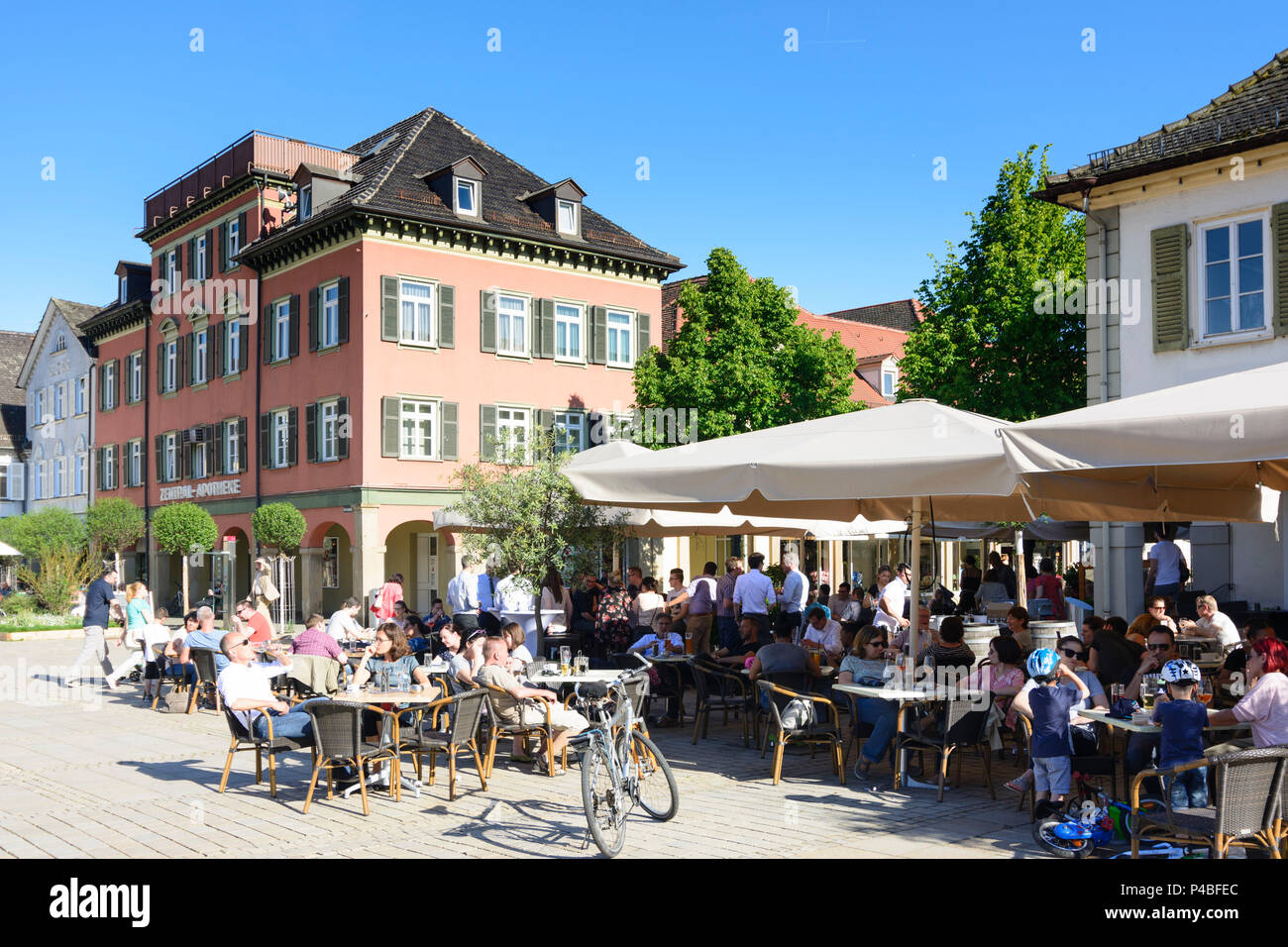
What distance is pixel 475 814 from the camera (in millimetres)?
8453

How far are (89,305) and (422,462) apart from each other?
3158cm

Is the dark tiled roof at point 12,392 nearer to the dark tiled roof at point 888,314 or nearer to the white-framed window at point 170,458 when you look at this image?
the white-framed window at point 170,458

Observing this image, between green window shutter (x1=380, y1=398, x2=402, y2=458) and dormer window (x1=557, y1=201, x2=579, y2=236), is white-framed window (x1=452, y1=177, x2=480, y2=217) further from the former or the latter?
green window shutter (x1=380, y1=398, x2=402, y2=458)

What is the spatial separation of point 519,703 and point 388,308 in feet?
70.6

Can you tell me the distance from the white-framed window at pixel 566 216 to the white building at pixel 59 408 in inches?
888

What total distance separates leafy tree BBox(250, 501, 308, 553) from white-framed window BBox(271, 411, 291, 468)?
235 cm

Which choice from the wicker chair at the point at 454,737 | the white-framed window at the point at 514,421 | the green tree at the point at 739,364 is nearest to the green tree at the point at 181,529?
the white-framed window at the point at 514,421

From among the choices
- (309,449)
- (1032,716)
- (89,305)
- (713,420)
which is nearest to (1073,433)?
(1032,716)

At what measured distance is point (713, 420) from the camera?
3020 centimetres

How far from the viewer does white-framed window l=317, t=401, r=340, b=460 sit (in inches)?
1200

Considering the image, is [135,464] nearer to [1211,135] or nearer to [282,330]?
[282,330]

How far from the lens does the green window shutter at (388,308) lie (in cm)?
2980

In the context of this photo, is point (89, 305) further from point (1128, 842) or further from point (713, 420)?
point (1128, 842)

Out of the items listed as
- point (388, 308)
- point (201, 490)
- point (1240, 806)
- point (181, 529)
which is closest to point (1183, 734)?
point (1240, 806)
